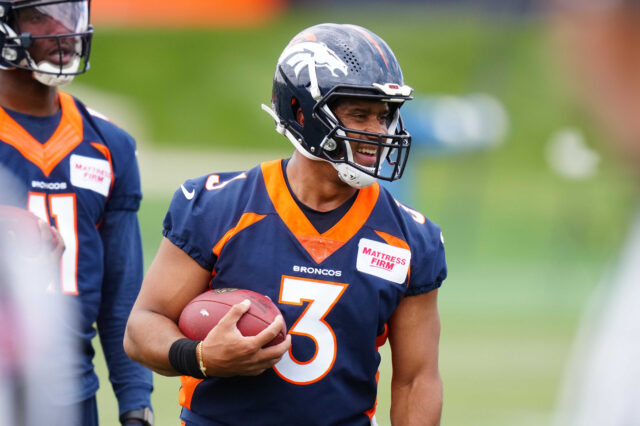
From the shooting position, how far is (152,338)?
343 centimetres

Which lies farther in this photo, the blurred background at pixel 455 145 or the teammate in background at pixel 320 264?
the blurred background at pixel 455 145

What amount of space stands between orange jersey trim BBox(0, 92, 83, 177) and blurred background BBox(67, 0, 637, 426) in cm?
332

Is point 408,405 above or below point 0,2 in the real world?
below

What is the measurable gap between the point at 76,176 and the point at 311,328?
1.30 meters

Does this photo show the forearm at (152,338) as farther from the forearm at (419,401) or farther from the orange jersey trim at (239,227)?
the forearm at (419,401)

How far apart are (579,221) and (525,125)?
7.45m

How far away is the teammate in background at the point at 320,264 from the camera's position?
3.44 m

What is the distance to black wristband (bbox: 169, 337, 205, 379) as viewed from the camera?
3277mm

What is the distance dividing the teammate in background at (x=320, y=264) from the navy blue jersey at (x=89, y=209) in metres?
0.69

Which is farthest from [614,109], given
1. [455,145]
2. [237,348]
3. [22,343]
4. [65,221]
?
[455,145]

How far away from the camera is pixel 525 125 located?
24.1 metres

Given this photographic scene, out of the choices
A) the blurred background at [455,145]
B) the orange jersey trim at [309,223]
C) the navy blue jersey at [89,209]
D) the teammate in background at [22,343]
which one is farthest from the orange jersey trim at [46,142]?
the blurred background at [455,145]

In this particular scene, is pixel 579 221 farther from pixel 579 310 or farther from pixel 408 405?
pixel 408 405

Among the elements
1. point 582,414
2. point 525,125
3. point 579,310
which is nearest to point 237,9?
point 525,125
